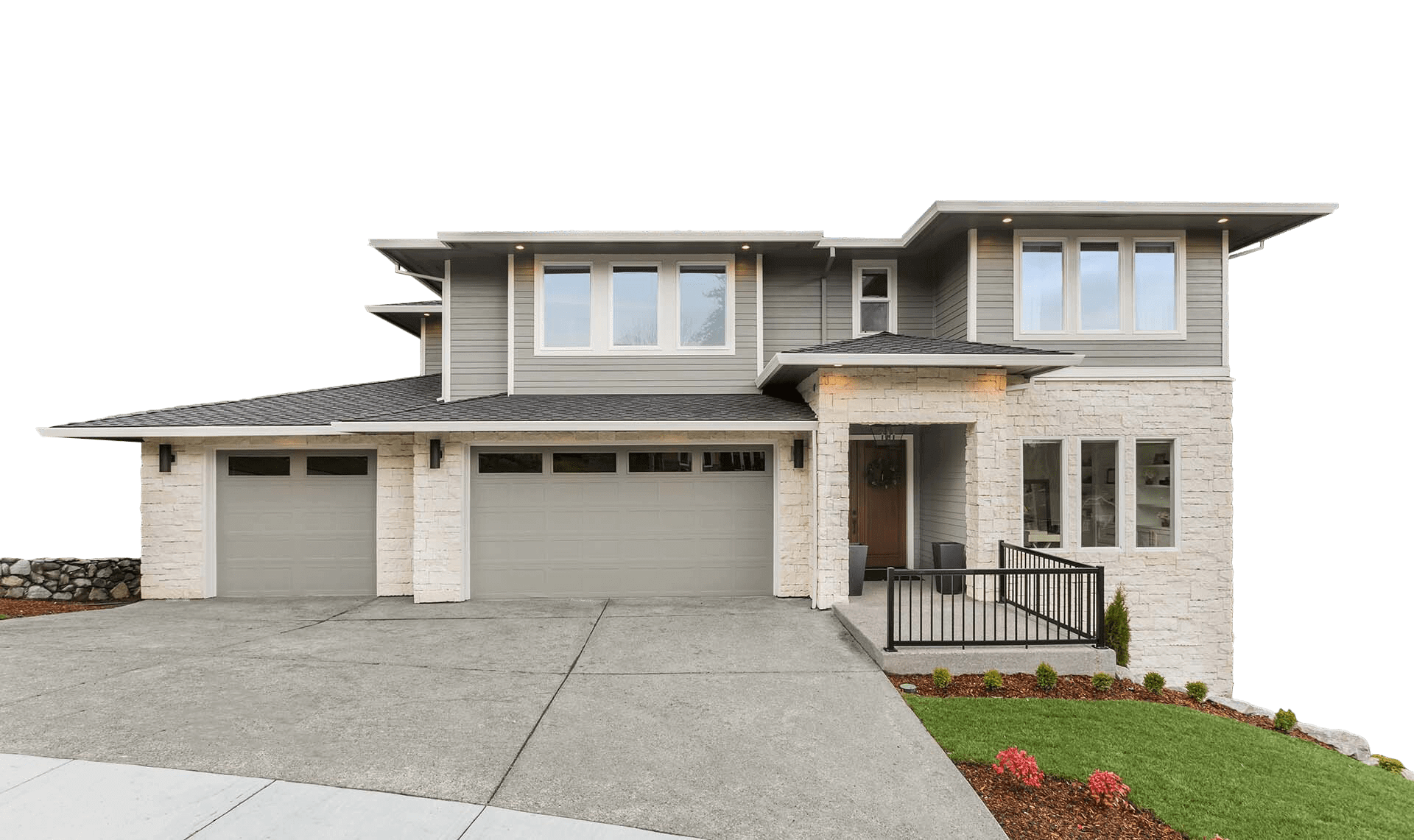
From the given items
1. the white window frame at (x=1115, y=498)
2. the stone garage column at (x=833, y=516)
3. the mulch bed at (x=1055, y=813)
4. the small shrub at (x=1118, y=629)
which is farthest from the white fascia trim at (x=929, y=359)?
the mulch bed at (x=1055, y=813)

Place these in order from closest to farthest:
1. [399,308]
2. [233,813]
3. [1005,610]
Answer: [233,813] < [1005,610] < [399,308]

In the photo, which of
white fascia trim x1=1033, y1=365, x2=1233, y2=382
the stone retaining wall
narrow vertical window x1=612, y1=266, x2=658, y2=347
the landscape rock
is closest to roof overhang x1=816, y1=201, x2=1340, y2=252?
white fascia trim x1=1033, y1=365, x2=1233, y2=382

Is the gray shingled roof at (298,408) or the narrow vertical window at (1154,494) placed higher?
the gray shingled roof at (298,408)

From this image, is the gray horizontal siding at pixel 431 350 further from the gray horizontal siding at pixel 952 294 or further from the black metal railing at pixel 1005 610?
the black metal railing at pixel 1005 610

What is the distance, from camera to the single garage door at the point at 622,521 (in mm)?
10039

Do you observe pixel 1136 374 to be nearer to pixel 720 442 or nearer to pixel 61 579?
pixel 720 442

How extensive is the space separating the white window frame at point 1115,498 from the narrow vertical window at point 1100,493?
1 centimetres

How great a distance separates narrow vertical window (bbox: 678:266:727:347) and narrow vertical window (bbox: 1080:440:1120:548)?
5.89 metres

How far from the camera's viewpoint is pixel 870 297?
37.2ft

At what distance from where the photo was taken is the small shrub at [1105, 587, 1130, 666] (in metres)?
7.67

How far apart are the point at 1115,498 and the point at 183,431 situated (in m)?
14.0

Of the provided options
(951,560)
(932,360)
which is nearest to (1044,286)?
(932,360)

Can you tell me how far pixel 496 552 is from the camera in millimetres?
10016

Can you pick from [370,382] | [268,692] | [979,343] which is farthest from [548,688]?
[370,382]
